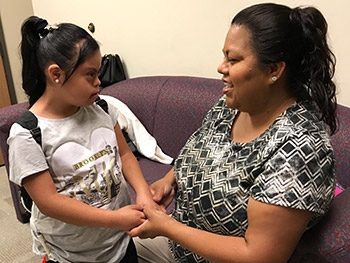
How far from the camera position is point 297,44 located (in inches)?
37.3

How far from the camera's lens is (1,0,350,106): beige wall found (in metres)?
1.72

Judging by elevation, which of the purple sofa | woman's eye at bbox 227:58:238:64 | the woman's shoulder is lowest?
the purple sofa

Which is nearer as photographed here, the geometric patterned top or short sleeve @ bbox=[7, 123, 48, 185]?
the geometric patterned top

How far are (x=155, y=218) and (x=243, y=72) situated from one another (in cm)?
49

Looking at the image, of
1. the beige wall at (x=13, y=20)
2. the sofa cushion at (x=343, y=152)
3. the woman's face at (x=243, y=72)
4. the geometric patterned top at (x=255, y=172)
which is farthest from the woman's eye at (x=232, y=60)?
the beige wall at (x=13, y=20)

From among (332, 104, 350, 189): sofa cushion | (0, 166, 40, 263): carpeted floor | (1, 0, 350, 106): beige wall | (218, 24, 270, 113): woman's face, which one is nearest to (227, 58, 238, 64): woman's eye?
(218, 24, 270, 113): woman's face

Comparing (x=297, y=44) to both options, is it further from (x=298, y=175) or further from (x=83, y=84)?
(x=83, y=84)

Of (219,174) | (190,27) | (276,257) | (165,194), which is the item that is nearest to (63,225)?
(165,194)

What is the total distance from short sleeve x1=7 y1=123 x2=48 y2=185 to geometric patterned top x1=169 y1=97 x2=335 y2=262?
430 mm

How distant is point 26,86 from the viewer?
1131mm

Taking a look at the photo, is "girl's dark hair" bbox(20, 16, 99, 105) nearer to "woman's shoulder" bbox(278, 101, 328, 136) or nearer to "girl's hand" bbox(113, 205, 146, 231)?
"girl's hand" bbox(113, 205, 146, 231)

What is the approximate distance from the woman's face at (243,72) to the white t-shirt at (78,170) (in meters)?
0.43

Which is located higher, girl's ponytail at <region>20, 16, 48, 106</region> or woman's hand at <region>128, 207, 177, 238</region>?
girl's ponytail at <region>20, 16, 48, 106</region>

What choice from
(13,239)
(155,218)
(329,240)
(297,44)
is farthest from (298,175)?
(13,239)
